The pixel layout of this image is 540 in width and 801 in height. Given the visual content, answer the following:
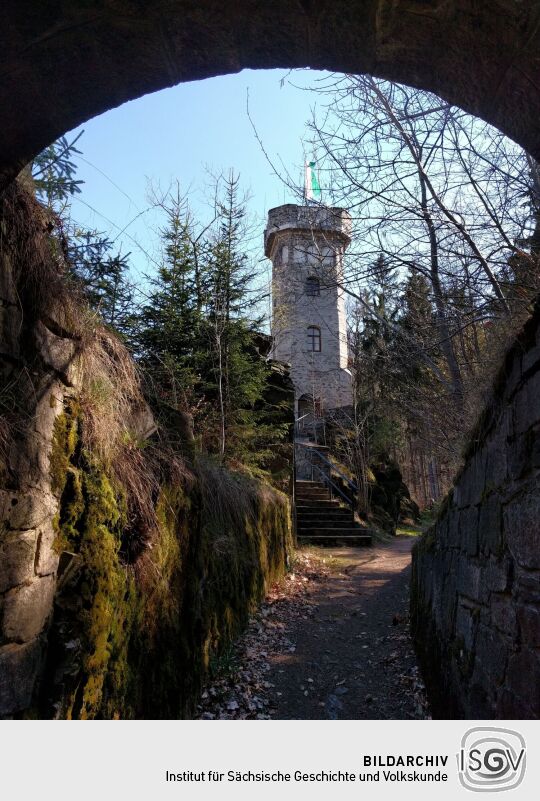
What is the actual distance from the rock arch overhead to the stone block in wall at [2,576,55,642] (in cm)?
168

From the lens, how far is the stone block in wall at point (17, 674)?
6.14 ft

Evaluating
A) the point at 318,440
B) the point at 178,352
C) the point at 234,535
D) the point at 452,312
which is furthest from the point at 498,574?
the point at 318,440

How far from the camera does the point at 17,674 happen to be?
1.93 metres

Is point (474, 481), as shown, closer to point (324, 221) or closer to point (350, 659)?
point (350, 659)

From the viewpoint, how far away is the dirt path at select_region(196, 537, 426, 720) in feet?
13.5

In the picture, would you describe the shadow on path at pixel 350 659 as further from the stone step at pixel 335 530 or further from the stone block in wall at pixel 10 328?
the stone step at pixel 335 530

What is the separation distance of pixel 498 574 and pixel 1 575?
7.14 feet

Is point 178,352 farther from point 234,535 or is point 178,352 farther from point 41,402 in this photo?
point 41,402

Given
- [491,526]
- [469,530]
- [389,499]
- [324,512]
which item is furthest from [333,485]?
[491,526]

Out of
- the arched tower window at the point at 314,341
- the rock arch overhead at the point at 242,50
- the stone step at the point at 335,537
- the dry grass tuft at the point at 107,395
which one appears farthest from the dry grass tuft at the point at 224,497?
the arched tower window at the point at 314,341

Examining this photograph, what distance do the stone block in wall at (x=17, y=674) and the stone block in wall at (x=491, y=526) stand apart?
209cm

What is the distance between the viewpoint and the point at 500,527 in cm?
257
